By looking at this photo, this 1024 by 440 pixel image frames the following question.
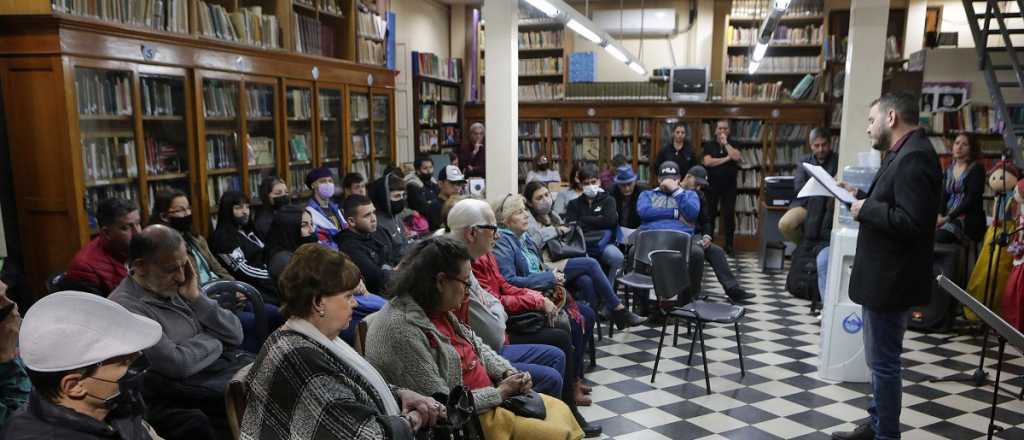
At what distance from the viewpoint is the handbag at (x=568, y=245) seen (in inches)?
203

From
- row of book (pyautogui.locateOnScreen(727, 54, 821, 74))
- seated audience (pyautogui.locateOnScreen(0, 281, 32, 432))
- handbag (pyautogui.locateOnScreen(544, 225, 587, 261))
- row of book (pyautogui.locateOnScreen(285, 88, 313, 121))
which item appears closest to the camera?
seated audience (pyautogui.locateOnScreen(0, 281, 32, 432))

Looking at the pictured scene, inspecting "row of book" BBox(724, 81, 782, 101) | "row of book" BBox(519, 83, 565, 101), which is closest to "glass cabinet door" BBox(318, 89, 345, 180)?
"row of book" BBox(519, 83, 565, 101)

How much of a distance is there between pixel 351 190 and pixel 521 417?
11.7 feet

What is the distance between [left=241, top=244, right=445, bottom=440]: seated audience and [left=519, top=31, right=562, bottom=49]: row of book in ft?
29.9

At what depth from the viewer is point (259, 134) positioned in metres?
6.08

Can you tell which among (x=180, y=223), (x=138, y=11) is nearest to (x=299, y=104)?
(x=138, y=11)

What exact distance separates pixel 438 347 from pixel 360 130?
17.9ft

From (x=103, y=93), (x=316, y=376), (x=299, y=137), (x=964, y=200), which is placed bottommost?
(x=316, y=376)

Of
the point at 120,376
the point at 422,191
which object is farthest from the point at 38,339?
the point at 422,191

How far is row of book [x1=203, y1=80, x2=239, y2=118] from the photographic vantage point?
533cm

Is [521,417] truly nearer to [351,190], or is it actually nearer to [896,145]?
[896,145]

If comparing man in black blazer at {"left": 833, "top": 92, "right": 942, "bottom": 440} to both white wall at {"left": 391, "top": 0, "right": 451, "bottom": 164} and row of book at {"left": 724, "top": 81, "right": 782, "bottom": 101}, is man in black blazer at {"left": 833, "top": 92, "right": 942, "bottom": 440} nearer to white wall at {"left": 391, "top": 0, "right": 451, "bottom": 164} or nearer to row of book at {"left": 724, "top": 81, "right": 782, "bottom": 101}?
white wall at {"left": 391, "top": 0, "right": 451, "bottom": 164}

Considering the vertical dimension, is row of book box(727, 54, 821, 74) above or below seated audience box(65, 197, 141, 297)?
above

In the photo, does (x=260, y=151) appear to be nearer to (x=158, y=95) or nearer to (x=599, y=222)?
(x=158, y=95)
